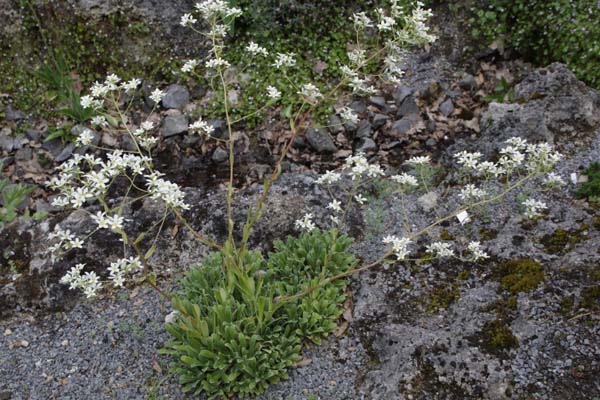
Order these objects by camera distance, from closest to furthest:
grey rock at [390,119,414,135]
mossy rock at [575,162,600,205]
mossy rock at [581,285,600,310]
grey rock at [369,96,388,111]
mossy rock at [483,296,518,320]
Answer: mossy rock at [581,285,600,310]
mossy rock at [483,296,518,320]
mossy rock at [575,162,600,205]
grey rock at [390,119,414,135]
grey rock at [369,96,388,111]

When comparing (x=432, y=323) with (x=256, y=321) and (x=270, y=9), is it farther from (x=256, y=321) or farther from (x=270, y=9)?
(x=270, y=9)

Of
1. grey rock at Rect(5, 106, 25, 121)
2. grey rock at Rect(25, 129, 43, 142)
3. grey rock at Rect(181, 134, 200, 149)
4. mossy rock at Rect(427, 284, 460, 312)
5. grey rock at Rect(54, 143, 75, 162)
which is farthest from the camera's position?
grey rock at Rect(5, 106, 25, 121)

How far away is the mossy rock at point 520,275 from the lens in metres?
3.56

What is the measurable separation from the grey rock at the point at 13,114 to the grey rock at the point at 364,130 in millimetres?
3926

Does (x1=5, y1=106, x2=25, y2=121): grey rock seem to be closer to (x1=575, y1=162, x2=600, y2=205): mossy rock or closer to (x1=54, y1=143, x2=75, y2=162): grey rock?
(x1=54, y1=143, x2=75, y2=162): grey rock

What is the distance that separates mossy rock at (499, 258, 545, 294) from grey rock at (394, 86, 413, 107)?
253 centimetres

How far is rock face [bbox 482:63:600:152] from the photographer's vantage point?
4711mm

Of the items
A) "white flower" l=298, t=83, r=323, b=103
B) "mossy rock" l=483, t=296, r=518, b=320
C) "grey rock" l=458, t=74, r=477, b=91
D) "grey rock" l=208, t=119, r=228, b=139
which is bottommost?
"grey rock" l=208, t=119, r=228, b=139

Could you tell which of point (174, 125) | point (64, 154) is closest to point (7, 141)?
point (64, 154)

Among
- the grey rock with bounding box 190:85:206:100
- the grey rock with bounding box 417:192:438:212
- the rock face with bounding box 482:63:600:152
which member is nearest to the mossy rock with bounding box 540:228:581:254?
the grey rock with bounding box 417:192:438:212

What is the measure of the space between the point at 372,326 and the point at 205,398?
1243mm

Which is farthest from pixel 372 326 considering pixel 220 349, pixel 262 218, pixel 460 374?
pixel 262 218

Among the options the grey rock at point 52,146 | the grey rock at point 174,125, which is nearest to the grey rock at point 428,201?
the grey rock at point 174,125

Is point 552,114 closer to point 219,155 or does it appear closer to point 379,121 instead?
point 379,121
